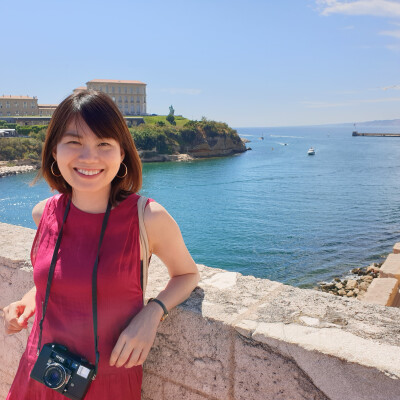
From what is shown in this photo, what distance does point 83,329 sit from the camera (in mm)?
1309

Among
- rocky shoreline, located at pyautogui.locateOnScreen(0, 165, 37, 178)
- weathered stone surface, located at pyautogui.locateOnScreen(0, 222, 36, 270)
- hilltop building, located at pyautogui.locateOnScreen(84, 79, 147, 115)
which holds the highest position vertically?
hilltop building, located at pyautogui.locateOnScreen(84, 79, 147, 115)

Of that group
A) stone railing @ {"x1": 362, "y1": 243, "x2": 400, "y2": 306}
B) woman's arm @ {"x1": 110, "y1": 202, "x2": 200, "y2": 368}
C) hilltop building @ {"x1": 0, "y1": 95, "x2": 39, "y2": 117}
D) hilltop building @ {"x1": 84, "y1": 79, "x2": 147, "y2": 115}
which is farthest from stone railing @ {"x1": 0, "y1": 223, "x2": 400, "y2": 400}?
hilltop building @ {"x1": 0, "y1": 95, "x2": 39, "y2": 117}

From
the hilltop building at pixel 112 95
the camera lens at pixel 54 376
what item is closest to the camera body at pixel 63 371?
the camera lens at pixel 54 376

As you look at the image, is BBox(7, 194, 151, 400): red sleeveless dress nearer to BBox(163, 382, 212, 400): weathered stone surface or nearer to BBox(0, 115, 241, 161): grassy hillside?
BBox(163, 382, 212, 400): weathered stone surface

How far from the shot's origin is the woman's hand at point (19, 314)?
160 cm

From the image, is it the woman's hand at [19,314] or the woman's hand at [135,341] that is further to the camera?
the woman's hand at [19,314]

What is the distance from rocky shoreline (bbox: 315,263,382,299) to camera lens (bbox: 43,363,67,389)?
1292 cm

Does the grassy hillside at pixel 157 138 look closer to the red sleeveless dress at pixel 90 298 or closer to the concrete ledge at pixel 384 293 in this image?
the concrete ledge at pixel 384 293

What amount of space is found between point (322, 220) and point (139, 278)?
2600 centimetres

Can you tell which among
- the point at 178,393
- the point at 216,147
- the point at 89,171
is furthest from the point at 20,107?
the point at 178,393

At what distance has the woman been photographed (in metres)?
1.29

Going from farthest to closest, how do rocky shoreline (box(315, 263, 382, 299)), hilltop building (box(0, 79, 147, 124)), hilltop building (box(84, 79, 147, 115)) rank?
hilltop building (box(84, 79, 147, 115))
hilltop building (box(0, 79, 147, 124))
rocky shoreline (box(315, 263, 382, 299))

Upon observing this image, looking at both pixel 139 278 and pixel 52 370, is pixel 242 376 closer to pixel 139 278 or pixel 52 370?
pixel 139 278

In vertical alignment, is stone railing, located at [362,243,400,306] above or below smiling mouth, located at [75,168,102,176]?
below
